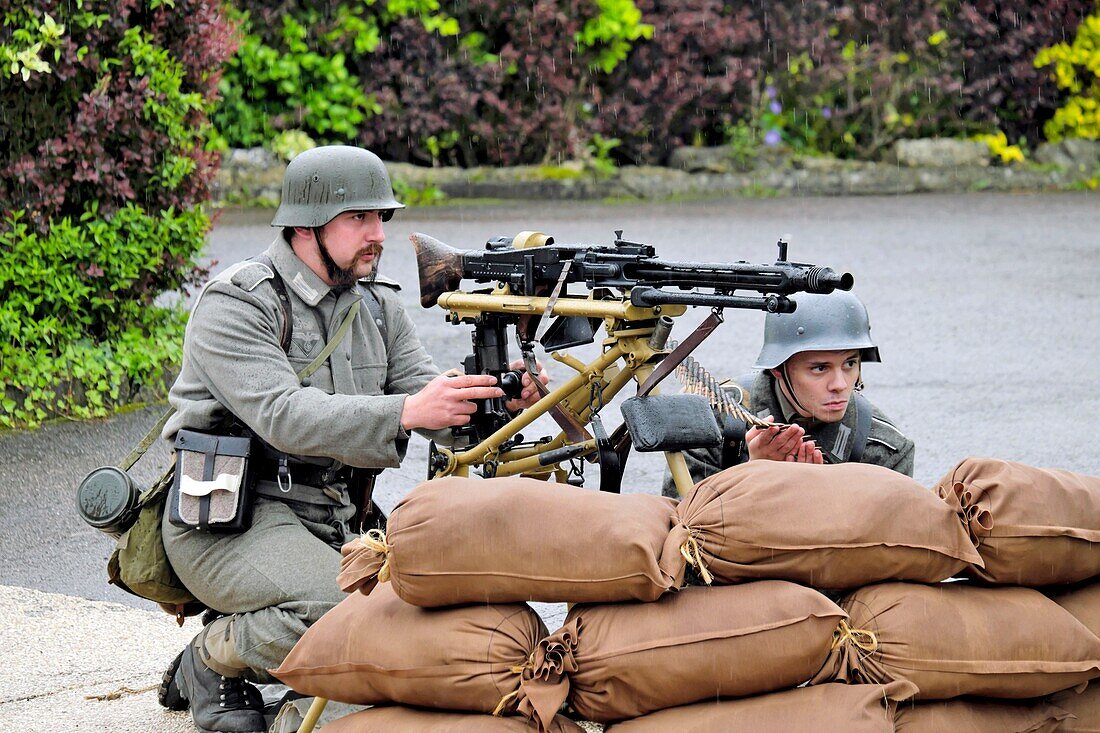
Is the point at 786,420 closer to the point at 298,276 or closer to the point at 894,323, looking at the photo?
the point at 298,276

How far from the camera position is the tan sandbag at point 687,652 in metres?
3.11

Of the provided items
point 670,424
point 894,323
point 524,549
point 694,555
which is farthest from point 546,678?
point 894,323

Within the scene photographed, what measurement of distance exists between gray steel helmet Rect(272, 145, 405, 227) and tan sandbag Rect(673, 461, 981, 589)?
1603 mm

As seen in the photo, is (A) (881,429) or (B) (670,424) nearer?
(B) (670,424)

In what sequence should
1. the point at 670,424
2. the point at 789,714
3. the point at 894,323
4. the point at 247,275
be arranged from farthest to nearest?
the point at 894,323
the point at 247,275
the point at 670,424
the point at 789,714

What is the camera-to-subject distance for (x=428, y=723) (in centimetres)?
324

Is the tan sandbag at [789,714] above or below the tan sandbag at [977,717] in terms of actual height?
above

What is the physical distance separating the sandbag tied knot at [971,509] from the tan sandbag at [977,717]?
0.36 metres

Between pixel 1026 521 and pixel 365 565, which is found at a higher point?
pixel 1026 521

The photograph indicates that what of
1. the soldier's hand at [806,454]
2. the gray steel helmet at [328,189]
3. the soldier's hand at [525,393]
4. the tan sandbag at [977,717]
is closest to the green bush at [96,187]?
the gray steel helmet at [328,189]

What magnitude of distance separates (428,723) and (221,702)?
1.23 metres

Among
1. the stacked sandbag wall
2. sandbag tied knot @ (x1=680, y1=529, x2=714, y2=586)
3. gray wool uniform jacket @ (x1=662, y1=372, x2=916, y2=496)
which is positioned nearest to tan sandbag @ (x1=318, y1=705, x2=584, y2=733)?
the stacked sandbag wall

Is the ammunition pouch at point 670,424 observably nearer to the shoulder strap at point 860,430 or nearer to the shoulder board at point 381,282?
the shoulder strap at point 860,430

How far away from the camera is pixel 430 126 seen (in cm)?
1603
